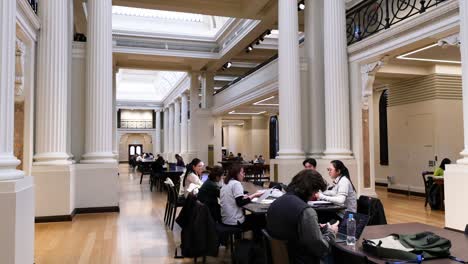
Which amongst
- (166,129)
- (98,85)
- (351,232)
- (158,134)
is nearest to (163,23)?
(98,85)

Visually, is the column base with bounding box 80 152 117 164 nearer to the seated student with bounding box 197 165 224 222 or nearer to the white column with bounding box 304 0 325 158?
the seated student with bounding box 197 165 224 222

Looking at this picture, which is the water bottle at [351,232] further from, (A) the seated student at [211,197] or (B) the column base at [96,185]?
(B) the column base at [96,185]

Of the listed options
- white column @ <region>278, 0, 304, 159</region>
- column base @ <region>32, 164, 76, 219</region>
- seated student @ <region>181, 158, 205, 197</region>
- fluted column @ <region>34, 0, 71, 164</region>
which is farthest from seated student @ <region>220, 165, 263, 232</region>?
white column @ <region>278, 0, 304, 159</region>

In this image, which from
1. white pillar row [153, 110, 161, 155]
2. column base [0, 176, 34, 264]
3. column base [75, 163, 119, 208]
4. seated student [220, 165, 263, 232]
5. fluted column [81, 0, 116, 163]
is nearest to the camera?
column base [0, 176, 34, 264]

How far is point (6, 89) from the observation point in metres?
2.80

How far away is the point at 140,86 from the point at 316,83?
24.8 meters

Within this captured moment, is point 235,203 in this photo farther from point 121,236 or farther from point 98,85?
point 98,85

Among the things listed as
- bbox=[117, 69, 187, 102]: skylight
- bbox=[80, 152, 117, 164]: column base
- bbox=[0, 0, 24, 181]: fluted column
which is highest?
bbox=[117, 69, 187, 102]: skylight

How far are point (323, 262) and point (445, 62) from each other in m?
9.89

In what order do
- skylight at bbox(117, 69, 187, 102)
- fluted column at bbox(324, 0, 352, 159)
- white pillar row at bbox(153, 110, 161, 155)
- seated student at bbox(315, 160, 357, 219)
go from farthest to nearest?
1. white pillar row at bbox(153, 110, 161, 155)
2. skylight at bbox(117, 69, 187, 102)
3. fluted column at bbox(324, 0, 352, 159)
4. seated student at bbox(315, 160, 357, 219)

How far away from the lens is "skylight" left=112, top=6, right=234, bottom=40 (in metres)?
14.8

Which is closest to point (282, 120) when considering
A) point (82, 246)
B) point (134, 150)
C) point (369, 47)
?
point (369, 47)

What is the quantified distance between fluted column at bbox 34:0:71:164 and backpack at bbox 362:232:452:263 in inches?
251

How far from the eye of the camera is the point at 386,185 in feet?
42.8
